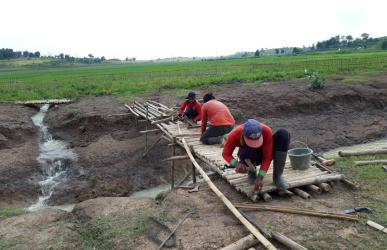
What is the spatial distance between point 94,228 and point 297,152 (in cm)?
369

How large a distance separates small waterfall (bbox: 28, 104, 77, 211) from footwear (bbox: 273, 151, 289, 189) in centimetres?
617

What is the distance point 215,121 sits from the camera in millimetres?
6047

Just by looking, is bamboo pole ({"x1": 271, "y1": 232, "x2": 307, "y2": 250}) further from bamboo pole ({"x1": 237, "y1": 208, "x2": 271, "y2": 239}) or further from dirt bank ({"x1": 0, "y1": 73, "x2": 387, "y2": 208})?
dirt bank ({"x1": 0, "y1": 73, "x2": 387, "y2": 208})

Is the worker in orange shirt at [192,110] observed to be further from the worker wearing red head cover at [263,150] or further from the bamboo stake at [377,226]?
the bamboo stake at [377,226]

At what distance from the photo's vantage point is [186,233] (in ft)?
11.8

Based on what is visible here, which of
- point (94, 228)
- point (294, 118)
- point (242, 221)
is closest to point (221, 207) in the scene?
point (242, 221)

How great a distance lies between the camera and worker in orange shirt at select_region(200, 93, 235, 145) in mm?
6062

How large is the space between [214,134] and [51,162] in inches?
240

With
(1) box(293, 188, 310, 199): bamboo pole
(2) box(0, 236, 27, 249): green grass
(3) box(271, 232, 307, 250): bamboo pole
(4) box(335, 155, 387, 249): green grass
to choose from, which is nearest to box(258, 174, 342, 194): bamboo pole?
(1) box(293, 188, 310, 199): bamboo pole

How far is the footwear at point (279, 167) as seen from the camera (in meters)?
4.02

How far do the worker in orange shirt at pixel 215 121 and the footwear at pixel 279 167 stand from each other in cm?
211

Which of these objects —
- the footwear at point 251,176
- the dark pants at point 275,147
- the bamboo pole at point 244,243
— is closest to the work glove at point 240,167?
the dark pants at point 275,147

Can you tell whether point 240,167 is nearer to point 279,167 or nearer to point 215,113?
point 279,167

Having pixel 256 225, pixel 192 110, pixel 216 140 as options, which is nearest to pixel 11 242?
pixel 256 225
